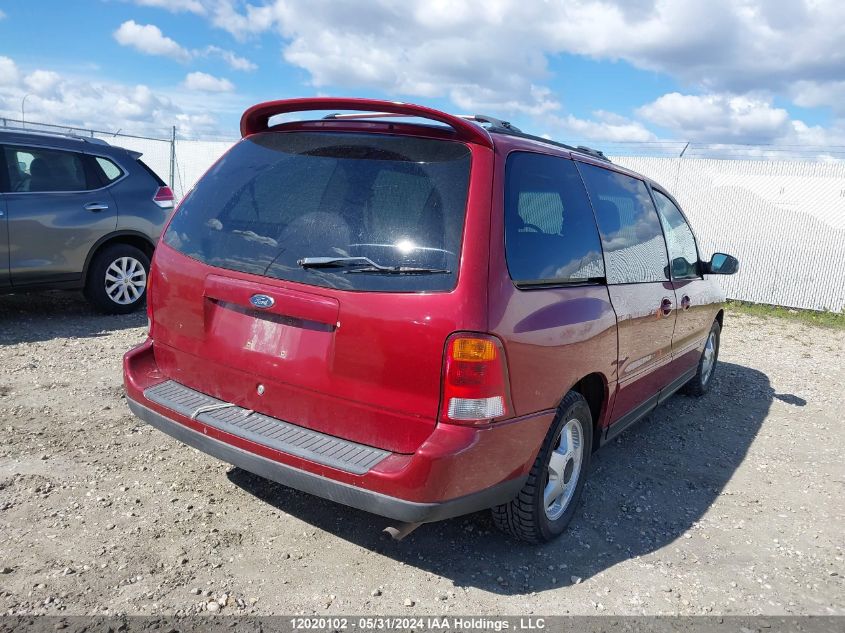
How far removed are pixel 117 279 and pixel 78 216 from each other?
0.77m

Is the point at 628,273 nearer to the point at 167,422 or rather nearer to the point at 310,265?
the point at 310,265

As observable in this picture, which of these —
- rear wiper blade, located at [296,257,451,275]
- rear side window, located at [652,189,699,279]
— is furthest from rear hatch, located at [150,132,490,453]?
rear side window, located at [652,189,699,279]

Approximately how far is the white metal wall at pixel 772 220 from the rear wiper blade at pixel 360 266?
10175 mm

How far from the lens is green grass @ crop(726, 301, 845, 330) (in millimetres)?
10289

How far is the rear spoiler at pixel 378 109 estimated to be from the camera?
264 centimetres

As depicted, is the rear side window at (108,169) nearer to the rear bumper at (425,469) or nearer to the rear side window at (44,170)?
the rear side window at (44,170)

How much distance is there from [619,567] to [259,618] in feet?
5.25

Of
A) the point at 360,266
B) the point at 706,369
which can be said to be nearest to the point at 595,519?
the point at 360,266

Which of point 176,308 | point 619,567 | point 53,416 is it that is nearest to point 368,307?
point 176,308

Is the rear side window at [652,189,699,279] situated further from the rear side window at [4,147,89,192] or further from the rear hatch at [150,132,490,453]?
the rear side window at [4,147,89,192]

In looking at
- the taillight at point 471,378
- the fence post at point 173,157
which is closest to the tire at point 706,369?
the taillight at point 471,378

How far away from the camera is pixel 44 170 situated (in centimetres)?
642

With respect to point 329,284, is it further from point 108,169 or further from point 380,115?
point 108,169

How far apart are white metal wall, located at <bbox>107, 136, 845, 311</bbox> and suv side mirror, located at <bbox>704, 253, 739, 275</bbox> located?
6.80 m
